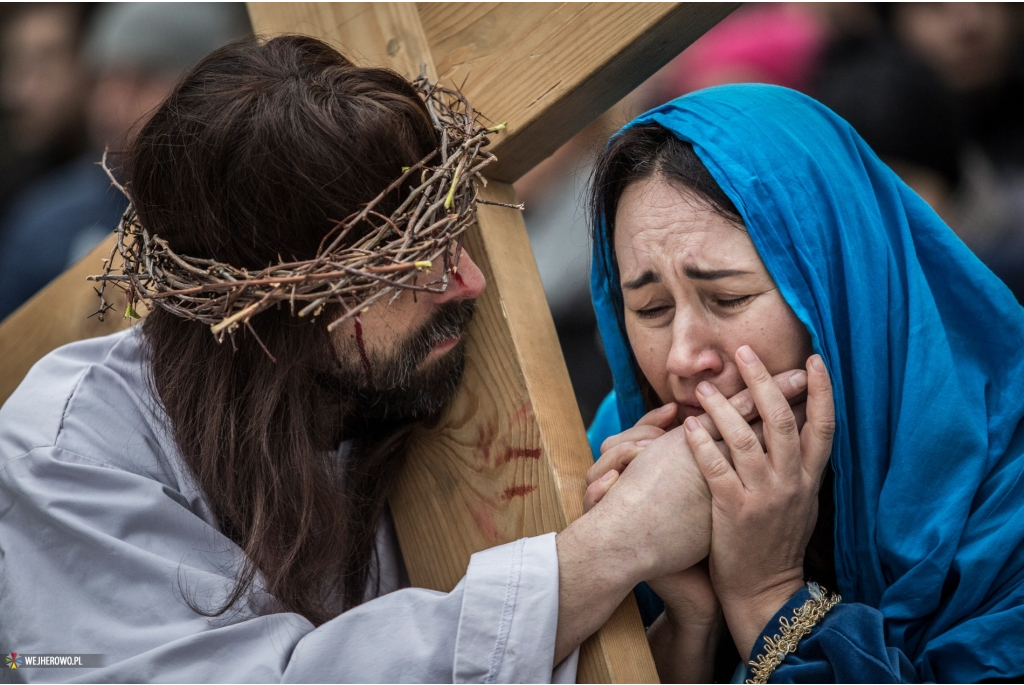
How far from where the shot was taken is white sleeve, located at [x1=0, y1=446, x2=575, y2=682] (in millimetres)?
1506

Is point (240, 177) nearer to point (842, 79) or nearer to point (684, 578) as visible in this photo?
point (684, 578)

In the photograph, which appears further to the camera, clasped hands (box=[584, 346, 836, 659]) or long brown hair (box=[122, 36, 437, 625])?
long brown hair (box=[122, 36, 437, 625])

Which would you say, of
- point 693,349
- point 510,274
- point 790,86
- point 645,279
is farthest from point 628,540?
point 790,86

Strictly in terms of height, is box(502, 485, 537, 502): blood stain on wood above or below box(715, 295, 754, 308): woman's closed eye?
below

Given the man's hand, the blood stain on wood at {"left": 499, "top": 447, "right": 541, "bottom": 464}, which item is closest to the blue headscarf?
the man's hand

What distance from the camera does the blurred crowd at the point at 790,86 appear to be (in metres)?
2.90

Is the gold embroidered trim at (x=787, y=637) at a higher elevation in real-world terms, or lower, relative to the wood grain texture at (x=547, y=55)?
lower

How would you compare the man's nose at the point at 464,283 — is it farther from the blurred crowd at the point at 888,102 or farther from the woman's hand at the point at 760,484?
the blurred crowd at the point at 888,102

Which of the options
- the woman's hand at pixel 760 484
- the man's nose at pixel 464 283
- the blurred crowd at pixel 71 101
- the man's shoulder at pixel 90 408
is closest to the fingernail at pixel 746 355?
the woman's hand at pixel 760 484

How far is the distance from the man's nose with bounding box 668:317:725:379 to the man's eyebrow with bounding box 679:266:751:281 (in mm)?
76

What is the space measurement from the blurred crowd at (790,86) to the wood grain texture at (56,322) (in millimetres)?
590

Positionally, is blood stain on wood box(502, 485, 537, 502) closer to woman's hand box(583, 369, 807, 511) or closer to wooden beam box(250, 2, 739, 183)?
woman's hand box(583, 369, 807, 511)

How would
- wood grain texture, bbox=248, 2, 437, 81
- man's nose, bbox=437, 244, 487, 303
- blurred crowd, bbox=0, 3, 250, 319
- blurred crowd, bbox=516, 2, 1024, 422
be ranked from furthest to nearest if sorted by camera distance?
1. blurred crowd, bbox=0, 3, 250, 319
2. blurred crowd, bbox=516, 2, 1024, 422
3. wood grain texture, bbox=248, 2, 437, 81
4. man's nose, bbox=437, 244, 487, 303

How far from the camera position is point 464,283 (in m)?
1.70
